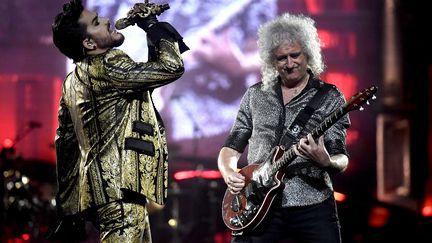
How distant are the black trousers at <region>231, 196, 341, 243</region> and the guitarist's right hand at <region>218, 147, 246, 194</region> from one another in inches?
10.8

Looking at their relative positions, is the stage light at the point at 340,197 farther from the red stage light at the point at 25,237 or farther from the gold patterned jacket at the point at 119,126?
the gold patterned jacket at the point at 119,126

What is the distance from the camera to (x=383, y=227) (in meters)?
9.18

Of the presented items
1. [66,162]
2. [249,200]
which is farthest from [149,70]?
[249,200]

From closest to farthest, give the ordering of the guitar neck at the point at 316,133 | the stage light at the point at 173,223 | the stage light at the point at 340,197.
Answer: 1. the guitar neck at the point at 316,133
2. the stage light at the point at 340,197
3. the stage light at the point at 173,223

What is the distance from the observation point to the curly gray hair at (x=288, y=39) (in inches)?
203

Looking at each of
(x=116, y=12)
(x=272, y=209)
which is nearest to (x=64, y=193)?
(x=272, y=209)

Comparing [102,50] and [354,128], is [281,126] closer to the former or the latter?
[102,50]

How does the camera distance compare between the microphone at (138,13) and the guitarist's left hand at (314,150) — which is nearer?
the microphone at (138,13)

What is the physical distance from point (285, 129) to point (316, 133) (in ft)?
0.95

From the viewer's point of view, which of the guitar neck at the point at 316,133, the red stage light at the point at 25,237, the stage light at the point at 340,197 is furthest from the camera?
the red stage light at the point at 25,237

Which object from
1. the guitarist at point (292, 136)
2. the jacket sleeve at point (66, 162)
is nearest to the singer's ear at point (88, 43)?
the jacket sleeve at point (66, 162)

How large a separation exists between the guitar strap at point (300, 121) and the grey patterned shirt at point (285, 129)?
0.02m

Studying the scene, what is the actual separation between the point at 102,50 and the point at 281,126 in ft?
3.93

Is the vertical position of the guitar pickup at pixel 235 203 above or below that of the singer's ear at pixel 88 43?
below
